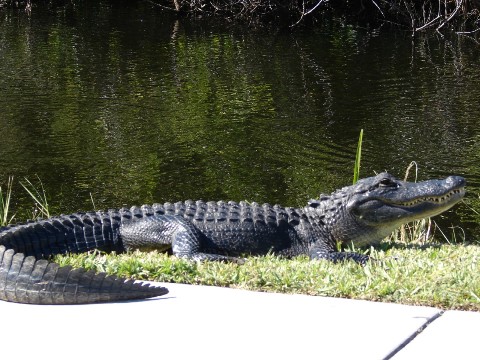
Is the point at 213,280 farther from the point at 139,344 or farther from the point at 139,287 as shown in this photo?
the point at 139,344

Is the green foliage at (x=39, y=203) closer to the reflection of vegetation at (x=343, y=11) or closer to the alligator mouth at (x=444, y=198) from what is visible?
the alligator mouth at (x=444, y=198)

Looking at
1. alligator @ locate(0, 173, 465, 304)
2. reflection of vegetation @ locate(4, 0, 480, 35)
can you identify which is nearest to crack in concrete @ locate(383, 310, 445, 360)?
alligator @ locate(0, 173, 465, 304)

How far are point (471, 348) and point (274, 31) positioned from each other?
20.2 meters

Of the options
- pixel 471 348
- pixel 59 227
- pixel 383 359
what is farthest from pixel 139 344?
pixel 59 227

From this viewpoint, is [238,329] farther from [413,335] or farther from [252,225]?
[252,225]

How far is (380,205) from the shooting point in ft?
19.9

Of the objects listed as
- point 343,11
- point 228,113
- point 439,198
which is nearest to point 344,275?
point 439,198

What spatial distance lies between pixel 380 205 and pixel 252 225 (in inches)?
34.7

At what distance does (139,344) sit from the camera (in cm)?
347

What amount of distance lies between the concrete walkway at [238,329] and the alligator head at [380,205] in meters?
2.09

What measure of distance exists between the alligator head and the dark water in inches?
105

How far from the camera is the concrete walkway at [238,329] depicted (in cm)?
337

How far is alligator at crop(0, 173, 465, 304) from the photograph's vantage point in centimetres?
582

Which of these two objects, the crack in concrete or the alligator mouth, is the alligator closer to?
Result: the alligator mouth
